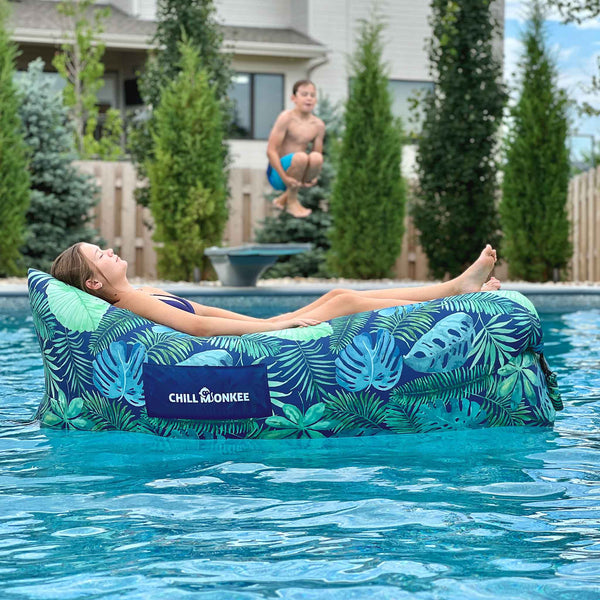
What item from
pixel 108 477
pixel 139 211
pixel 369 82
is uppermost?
pixel 369 82

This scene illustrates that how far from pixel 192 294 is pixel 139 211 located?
515 centimetres

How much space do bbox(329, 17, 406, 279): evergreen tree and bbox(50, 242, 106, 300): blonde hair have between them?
11034 mm

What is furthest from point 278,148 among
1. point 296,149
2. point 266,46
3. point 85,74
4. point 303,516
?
point 85,74

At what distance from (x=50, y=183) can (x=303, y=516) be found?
520 inches

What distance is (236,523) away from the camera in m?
2.93

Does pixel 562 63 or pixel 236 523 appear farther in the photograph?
pixel 562 63

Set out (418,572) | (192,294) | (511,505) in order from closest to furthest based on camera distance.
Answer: (418,572) < (511,505) < (192,294)

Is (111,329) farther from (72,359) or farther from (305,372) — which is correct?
(305,372)

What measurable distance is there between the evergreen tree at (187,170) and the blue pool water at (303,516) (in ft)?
33.9

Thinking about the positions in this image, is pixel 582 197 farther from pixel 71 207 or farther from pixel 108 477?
pixel 108 477

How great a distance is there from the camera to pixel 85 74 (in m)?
20.5

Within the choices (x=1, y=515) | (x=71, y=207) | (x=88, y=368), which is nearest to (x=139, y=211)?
(x=71, y=207)

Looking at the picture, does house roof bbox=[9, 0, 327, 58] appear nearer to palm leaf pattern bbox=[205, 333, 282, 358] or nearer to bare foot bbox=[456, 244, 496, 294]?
bare foot bbox=[456, 244, 496, 294]

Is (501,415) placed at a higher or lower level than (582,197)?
lower
